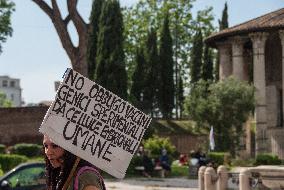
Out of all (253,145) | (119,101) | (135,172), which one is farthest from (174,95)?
(119,101)

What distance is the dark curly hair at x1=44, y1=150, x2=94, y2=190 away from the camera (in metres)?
4.29

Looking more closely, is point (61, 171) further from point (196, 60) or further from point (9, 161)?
point (196, 60)

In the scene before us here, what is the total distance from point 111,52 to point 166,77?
8308 millimetres

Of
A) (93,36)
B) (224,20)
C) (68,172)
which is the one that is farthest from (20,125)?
(68,172)

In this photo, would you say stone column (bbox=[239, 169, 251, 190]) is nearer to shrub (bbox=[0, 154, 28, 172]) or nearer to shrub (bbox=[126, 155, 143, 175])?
shrub (bbox=[126, 155, 143, 175])

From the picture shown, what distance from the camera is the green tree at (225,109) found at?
37.3 meters

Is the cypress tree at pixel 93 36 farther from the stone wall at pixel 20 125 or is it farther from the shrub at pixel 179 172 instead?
the shrub at pixel 179 172

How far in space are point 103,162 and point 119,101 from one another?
40cm

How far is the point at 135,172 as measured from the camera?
3041 cm

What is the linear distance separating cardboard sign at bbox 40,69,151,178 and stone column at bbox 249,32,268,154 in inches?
1460

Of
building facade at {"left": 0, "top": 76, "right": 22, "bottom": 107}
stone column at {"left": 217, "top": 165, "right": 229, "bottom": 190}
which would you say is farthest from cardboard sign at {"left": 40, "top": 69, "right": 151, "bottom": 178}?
building facade at {"left": 0, "top": 76, "right": 22, "bottom": 107}

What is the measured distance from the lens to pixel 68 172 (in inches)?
169

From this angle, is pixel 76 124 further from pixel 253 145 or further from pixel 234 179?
pixel 253 145

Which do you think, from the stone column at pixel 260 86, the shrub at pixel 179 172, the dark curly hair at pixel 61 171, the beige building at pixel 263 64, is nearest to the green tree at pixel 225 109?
the stone column at pixel 260 86
